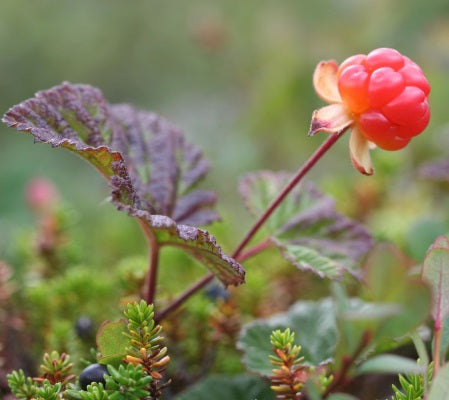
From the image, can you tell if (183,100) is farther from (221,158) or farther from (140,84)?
(221,158)

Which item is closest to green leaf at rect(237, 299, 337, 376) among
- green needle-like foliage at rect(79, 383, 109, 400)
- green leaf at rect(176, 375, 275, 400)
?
green leaf at rect(176, 375, 275, 400)

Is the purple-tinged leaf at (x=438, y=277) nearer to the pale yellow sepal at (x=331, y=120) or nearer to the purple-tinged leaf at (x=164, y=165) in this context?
the pale yellow sepal at (x=331, y=120)

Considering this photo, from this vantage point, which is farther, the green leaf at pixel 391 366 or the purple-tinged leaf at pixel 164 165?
the purple-tinged leaf at pixel 164 165

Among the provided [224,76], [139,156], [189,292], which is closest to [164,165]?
[139,156]

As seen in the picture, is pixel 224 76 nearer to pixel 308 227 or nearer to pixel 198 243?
pixel 308 227

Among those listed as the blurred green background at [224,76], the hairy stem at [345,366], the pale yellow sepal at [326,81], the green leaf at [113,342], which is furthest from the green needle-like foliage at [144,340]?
the blurred green background at [224,76]

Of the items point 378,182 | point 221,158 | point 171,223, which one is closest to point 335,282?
point 171,223
